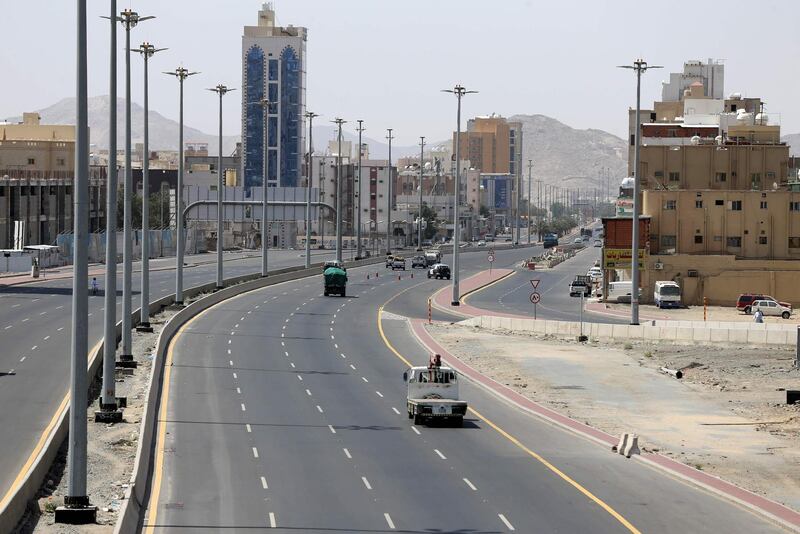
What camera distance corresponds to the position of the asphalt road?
29.3 m

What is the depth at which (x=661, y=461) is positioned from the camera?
126 ft

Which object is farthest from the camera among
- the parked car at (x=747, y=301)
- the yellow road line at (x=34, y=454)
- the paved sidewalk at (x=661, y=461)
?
the parked car at (x=747, y=301)

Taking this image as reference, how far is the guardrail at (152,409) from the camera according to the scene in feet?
89.6

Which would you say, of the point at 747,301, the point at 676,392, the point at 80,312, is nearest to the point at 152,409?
the point at 80,312

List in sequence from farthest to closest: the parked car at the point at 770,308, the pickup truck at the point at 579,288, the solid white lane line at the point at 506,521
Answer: the pickup truck at the point at 579,288, the parked car at the point at 770,308, the solid white lane line at the point at 506,521

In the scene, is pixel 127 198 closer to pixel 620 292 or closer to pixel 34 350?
pixel 34 350

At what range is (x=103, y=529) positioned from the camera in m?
26.4

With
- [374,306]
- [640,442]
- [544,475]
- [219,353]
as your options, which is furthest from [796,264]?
[544,475]

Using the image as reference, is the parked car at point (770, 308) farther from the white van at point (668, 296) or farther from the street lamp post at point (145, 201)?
the street lamp post at point (145, 201)

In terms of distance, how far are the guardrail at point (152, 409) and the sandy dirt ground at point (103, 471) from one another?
0.40m

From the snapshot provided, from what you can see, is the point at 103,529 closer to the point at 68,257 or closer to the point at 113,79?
the point at 113,79

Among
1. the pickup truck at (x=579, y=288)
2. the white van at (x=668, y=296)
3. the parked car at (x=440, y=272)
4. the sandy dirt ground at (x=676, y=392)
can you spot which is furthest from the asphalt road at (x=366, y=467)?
the parked car at (x=440, y=272)

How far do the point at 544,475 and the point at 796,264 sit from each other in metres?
75.8

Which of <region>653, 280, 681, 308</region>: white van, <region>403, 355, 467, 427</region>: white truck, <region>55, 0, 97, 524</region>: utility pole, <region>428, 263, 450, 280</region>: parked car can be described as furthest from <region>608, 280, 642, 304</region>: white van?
<region>55, 0, 97, 524</region>: utility pole
